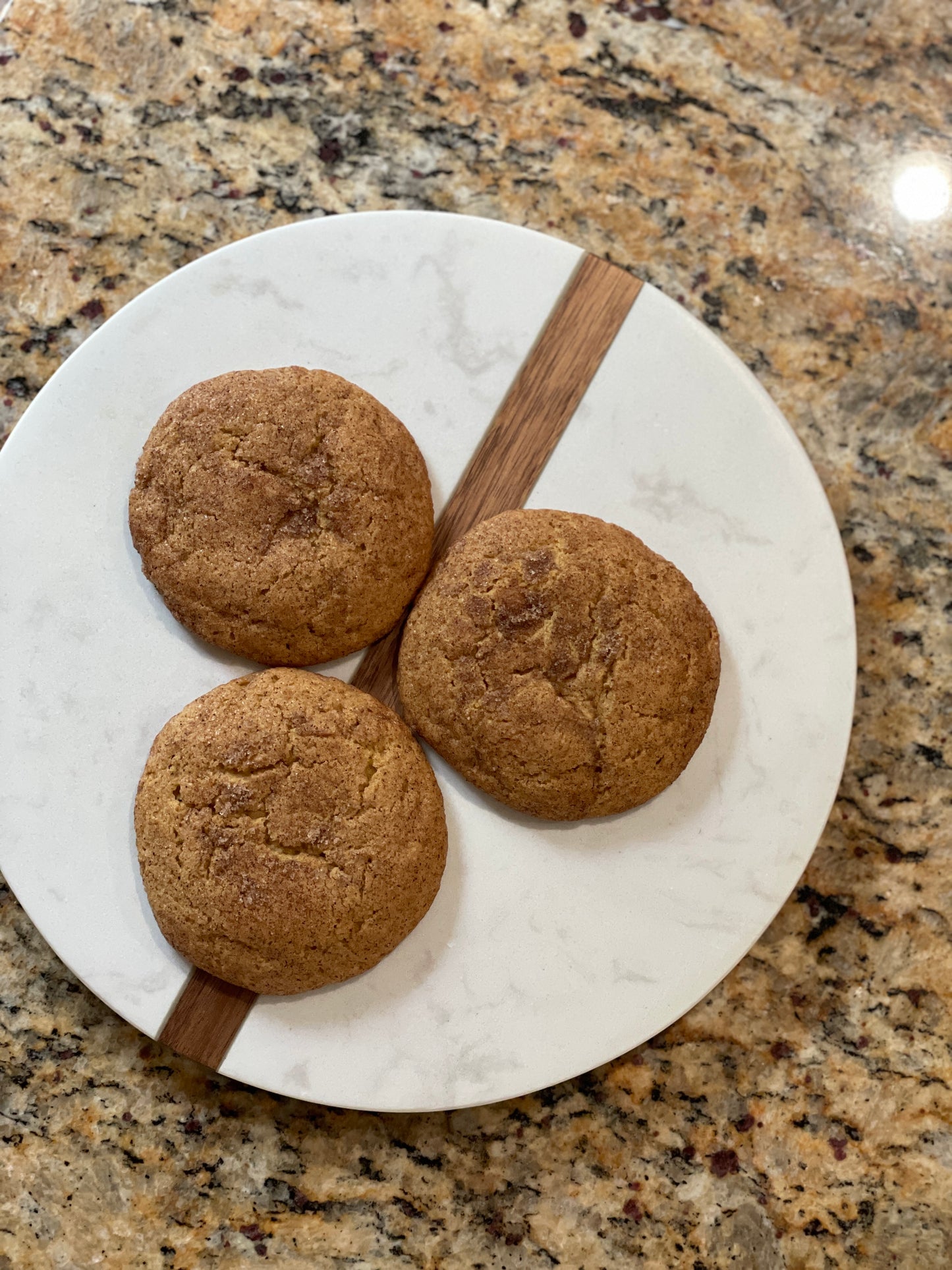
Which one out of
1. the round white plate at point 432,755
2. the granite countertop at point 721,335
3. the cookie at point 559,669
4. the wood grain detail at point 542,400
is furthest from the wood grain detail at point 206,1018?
the wood grain detail at point 542,400

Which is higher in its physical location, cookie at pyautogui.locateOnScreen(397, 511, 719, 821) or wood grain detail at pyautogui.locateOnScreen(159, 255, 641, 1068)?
wood grain detail at pyautogui.locateOnScreen(159, 255, 641, 1068)

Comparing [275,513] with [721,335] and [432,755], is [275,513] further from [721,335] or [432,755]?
[721,335]

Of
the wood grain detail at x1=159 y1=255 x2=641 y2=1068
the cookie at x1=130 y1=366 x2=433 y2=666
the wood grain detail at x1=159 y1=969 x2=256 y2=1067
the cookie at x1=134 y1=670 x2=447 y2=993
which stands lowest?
the wood grain detail at x1=159 y1=969 x2=256 y2=1067

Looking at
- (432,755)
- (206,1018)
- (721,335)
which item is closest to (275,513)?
(432,755)

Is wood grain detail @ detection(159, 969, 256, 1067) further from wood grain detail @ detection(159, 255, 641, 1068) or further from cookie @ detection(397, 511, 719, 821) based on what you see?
wood grain detail @ detection(159, 255, 641, 1068)

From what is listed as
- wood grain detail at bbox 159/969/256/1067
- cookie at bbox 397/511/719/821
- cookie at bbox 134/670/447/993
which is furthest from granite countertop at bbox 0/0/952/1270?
cookie at bbox 397/511/719/821

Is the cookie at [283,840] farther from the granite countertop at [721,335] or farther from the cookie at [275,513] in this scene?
the granite countertop at [721,335]

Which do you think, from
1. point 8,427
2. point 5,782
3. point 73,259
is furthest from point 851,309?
point 5,782
